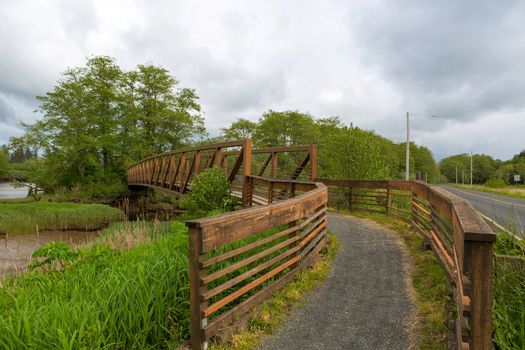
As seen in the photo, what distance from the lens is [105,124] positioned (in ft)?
102

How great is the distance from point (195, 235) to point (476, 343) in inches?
84.7

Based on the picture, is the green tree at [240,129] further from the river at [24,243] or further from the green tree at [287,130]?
the river at [24,243]

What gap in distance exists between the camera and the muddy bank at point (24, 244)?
→ 976 centimetres

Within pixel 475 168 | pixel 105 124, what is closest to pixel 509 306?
pixel 105 124

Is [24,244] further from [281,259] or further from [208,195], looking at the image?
[281,259]

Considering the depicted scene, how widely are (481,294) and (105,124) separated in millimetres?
34127

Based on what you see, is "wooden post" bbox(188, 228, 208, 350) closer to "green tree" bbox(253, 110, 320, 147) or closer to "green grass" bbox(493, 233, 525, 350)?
"green grass" bbox(493, 233, 525, 350)

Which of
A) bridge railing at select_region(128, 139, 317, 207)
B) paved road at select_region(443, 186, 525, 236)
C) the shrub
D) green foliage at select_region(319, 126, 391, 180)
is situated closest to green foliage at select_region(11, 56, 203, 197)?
bridge railing at select_region(128, 139, 317, 207)

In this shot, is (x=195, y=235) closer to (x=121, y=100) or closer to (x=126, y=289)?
(x=126, y=289)

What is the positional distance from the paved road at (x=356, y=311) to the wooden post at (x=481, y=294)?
48.4 inches

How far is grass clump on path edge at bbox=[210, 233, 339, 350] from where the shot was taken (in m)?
3.09

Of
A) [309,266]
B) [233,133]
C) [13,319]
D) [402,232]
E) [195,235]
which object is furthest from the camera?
[233,133]

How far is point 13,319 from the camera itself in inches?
121

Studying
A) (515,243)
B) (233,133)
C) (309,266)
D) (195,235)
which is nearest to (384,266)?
(309,266)
